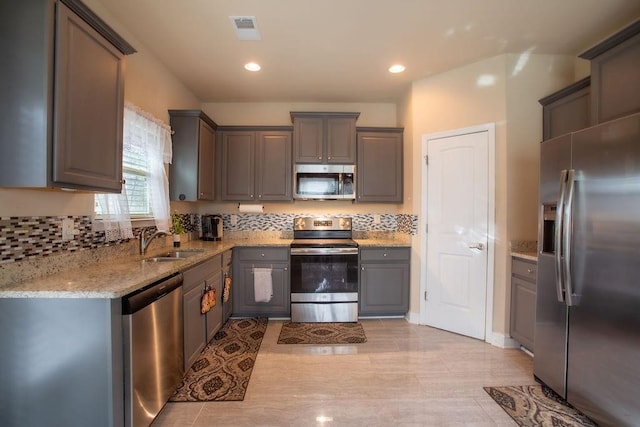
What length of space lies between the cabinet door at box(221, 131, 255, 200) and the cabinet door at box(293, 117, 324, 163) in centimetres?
58

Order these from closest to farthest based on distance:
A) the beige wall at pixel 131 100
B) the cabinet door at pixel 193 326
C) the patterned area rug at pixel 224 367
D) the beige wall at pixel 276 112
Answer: the beige wall at pixel 131 100 < the patterned area rug at pixel 224 367 < the cabinet door at pixel 193 326 < the beige wall at pixel 276 112

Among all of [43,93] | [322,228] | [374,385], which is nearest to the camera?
[43,93]

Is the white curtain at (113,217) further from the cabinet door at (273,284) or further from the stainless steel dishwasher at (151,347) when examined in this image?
the cabinet door at (273,284)

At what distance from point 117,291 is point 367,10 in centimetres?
237

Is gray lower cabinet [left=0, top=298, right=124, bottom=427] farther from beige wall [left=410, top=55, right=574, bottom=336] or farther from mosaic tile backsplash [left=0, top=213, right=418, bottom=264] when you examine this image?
beige wall [left=410, top=55, right=574, bottom=336]

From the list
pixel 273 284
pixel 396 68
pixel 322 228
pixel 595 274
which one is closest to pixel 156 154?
pixel 273 284

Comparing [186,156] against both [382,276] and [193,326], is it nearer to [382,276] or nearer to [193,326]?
[193,326]

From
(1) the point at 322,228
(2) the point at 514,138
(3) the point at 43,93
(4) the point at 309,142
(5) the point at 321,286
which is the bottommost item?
(5) the point at 321,286

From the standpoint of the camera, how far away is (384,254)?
337 centimetres

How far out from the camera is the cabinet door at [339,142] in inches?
142

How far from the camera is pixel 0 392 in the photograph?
4.52 ft

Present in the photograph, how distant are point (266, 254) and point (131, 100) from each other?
1936mm

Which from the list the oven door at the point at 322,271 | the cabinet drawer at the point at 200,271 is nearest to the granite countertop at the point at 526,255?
the oven door at the point at 322,271

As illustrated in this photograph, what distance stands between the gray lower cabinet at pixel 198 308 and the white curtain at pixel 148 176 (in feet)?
1.97
